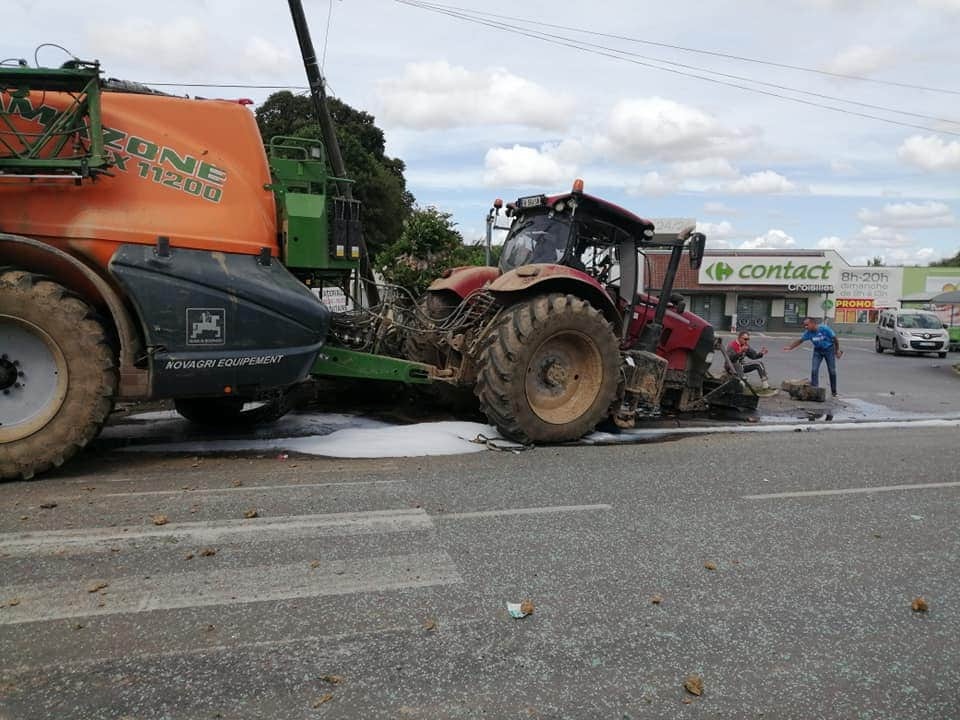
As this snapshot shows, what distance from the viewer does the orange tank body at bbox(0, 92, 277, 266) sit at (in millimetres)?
5652

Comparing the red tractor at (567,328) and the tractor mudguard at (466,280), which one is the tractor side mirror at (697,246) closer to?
the red tractor at (567,328)

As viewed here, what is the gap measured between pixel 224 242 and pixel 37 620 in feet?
11.9

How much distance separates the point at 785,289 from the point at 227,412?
45183 mm

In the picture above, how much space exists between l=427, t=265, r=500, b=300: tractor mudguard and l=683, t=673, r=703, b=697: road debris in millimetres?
6293

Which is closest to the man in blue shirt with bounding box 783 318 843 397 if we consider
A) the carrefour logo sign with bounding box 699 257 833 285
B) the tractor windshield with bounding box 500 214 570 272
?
the tractor windshield with bounding box 500 214 570 272

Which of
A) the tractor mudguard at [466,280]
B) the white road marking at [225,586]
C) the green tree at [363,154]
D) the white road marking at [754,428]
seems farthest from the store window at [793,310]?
the white road marking at [225,586]

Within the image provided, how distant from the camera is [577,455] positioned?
7.09 metres

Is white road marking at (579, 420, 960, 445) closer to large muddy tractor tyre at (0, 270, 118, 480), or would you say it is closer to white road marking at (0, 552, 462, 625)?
white road marking at (0, 552, 462, 625)

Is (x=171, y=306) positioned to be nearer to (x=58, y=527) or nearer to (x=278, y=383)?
(x=278, y=383)

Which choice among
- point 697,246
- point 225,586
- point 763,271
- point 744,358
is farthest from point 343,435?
point 763,271

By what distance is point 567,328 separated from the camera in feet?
24.8

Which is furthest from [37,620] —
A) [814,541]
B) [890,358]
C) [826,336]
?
[890,358]

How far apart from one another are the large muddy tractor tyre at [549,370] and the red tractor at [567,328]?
0.01 metres

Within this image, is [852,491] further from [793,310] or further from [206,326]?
[793,310]
